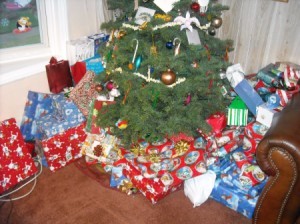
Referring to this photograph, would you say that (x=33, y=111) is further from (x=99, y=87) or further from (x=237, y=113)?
(x=237, y=113)

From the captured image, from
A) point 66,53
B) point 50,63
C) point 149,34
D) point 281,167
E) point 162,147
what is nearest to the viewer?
point 281,167

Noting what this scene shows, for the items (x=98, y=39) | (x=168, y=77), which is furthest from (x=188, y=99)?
(x=98, y=39)

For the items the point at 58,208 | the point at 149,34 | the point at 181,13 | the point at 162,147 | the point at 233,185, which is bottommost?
the point at 58,208

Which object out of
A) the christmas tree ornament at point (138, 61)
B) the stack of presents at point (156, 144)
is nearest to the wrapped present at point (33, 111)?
the stack of presents at point (156, 144)

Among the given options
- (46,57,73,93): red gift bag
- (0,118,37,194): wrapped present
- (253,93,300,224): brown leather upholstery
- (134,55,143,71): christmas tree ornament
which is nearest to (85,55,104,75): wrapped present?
(46,57,73,93): red gift bag

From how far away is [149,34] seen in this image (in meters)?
1.63

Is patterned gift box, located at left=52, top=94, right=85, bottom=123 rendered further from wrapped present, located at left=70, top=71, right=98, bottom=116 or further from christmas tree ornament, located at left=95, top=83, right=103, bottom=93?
christmas tree ornament, located at left=95, top=83, right=103, bottom=93

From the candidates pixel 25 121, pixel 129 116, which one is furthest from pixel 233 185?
pixel 25 121

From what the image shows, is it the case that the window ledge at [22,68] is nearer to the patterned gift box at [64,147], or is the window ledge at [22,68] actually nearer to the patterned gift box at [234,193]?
the patterned gift box at [64,147]

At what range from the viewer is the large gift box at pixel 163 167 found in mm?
1673

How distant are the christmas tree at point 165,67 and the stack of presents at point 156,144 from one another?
4.7 inches

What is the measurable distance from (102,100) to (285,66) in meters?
1.23

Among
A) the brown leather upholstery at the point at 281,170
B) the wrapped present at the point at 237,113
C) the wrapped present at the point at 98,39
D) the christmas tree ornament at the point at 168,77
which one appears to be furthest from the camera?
the wrapped present at the point at 98,39

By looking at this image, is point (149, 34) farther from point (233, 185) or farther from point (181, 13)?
point (233, 185)
